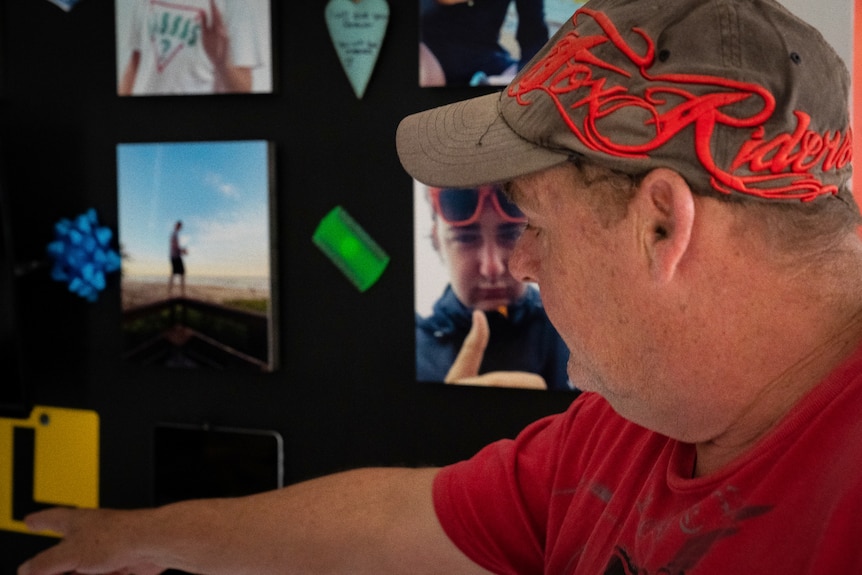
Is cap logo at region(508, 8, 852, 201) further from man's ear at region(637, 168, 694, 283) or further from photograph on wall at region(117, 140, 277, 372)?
photograph on wall at region(117, 140, 277, 372)

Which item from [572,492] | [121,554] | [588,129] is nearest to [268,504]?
[121,554]

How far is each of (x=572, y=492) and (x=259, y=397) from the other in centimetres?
71

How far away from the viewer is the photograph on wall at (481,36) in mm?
1248

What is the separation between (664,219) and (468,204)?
67 cm

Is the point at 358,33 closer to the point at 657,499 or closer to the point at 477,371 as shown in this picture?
the point at 477,371

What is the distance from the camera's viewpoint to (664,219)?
64 cm

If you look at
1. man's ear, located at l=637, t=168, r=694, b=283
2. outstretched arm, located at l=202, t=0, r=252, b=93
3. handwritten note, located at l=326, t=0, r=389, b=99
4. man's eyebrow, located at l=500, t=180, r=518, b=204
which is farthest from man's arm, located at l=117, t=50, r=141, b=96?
man's ear, located at l=637, t=168, r=694, b=283

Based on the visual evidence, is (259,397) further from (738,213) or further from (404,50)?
(738,213)

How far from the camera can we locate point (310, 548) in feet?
3.36

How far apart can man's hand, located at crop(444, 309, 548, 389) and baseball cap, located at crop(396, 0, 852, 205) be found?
2.14ft

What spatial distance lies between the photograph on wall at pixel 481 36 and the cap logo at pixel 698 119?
616 mm

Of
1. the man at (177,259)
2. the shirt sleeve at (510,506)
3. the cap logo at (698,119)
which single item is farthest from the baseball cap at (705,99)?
the man at (177,259)

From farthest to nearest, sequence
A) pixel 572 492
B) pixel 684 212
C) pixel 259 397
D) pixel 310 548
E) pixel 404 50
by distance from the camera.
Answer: pixel 259 397 < pixel 404 50 < pixel 310 548 < pixel 572 492 < pixel 684 212

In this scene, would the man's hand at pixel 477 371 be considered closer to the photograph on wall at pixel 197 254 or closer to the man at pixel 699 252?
the photograph on wall at pixel 197 254
